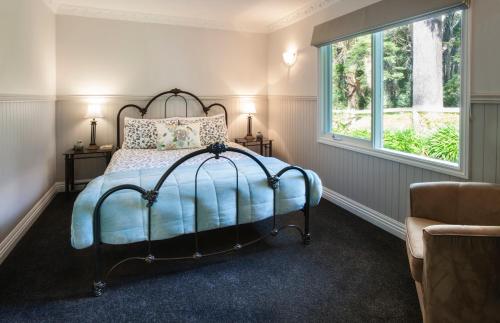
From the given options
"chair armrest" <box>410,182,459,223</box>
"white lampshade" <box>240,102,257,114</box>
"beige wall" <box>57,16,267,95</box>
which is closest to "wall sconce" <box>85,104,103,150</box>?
"beige wall" <box>57,16,267,95</box>

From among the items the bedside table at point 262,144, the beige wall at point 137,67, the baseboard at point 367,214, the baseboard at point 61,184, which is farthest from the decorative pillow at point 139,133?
the baseboard at point 367,214

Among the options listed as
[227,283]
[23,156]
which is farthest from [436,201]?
[23,156]

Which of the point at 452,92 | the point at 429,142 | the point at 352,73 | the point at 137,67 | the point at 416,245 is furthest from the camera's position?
the point at 137,67

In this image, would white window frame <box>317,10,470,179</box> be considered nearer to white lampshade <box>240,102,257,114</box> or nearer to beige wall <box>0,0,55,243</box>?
white lampshade <box>240,102,257,114</box>

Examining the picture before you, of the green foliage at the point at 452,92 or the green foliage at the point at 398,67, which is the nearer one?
the green foliage at the point at 452,92

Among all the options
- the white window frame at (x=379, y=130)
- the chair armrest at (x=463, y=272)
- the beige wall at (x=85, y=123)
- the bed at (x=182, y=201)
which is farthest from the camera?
the beige wall at (x=85, y=123)

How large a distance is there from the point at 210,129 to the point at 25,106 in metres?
2.05

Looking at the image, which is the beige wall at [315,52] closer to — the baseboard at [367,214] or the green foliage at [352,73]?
the green foliage at [352,73]

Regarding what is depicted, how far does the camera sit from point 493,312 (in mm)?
1490

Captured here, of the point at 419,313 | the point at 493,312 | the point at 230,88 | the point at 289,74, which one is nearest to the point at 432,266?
the point at 493,312

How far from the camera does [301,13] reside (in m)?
4.23

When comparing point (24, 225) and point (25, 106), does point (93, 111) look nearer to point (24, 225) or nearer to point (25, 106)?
point (25, 106)

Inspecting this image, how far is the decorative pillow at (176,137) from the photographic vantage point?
408 cm

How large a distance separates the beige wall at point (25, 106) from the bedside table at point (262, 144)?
2.47 meters
